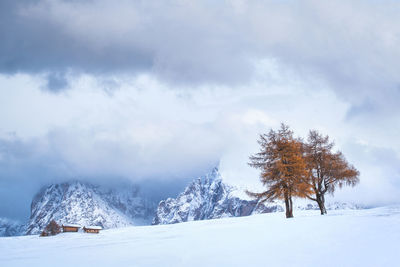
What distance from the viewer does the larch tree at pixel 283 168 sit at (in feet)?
79.9

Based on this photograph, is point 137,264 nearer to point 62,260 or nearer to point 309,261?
point 62,260

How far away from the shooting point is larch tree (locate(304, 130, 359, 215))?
1034 inches

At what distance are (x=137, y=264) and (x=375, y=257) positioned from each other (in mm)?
4427

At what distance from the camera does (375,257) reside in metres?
4.63

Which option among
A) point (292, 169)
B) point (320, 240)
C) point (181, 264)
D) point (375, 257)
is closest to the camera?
point (375, 257)

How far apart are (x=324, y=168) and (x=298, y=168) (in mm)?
4056

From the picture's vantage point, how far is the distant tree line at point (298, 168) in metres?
24.5

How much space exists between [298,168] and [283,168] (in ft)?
4.44

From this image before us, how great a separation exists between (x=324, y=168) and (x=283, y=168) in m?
5.23

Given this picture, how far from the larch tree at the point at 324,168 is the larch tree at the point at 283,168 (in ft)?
3.74

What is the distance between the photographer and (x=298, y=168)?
2427cm

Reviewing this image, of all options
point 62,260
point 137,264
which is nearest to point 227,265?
point 137,264

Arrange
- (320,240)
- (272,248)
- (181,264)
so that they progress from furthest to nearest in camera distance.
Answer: (320,240) < (272,248) < (181,264)

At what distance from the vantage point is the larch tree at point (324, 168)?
26.3 metres
